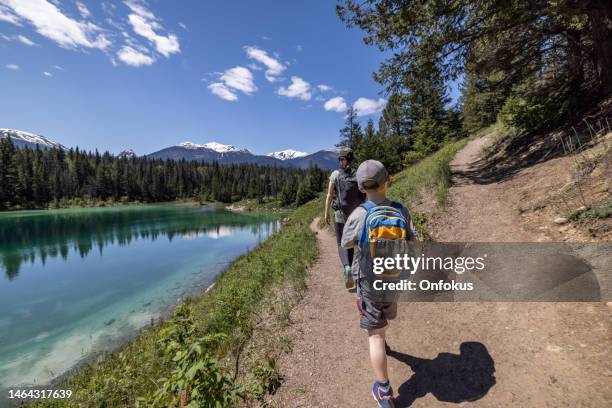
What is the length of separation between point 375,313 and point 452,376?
1.48 metres

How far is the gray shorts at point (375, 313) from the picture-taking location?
2.91 meters

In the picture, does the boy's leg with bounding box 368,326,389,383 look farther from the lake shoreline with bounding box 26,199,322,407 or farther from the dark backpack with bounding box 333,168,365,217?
the dark backpack with bounding box 333,168,365,217

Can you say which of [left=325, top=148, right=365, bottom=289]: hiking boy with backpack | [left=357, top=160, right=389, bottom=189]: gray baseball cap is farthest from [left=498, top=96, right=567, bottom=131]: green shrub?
[left=357, top=160, right=389, bottom=189]: gray baseball cap

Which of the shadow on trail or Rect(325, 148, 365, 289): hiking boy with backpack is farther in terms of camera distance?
Rect(325, 148, 365, 289): hiking boy with backpack

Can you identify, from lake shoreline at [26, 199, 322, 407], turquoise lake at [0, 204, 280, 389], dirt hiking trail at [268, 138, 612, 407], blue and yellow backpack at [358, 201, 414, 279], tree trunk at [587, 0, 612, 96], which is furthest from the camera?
turquoise lake at [0, 204, 280, 389]

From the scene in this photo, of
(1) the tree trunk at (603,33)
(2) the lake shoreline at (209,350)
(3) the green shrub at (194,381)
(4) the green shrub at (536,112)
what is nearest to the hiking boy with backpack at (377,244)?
(3) the green shrub at (194,381)

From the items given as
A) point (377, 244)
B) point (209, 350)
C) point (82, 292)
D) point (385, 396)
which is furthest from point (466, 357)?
point (82, 292)

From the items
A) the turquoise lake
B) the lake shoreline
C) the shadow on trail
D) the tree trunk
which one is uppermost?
the tree trunk

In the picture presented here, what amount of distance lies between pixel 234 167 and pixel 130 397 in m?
164

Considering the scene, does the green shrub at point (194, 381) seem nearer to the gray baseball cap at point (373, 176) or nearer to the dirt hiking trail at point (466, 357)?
the dirt hiking trail at point (466, 357)

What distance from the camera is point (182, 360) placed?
2.75 meters

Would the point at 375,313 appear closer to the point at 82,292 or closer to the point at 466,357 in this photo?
the point at 466,357

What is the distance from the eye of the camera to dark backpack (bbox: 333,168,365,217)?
507 centimetres

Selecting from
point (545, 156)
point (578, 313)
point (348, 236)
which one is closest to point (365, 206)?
point (348, 236)
